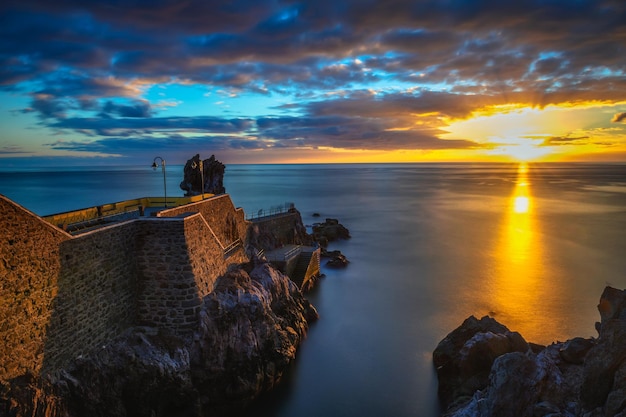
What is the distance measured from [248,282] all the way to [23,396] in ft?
35.7

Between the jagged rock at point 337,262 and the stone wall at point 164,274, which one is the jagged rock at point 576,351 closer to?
the stone wall at point 164,274

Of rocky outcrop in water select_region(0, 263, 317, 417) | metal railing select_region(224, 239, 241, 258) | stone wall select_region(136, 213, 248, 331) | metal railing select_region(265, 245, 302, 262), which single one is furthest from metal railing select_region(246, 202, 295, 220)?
stone wall select_region(136, 213, 248, 331)

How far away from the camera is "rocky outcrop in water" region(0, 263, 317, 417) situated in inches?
524

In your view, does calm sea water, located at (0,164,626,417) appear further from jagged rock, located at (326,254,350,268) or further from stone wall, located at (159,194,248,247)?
stone wall, located at (159,194,248,247)

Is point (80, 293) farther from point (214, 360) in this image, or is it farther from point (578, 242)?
point (578, 242)

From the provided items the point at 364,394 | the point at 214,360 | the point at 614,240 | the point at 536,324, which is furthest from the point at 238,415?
the point at 614,240

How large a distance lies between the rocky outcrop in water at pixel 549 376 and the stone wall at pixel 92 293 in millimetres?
12932

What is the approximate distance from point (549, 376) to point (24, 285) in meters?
16.1

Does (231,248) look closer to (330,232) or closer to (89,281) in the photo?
(89,281)

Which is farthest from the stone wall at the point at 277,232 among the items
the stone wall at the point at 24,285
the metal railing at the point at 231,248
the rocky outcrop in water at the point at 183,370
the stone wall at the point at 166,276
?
the stone wall at the point at 24,285

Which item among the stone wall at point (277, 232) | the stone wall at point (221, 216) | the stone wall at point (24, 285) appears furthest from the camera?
the stone wall at point (277, 232)

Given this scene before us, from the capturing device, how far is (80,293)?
14398mm

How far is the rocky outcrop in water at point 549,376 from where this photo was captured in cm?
1059

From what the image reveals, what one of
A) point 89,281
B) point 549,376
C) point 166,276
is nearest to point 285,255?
point 166,276
